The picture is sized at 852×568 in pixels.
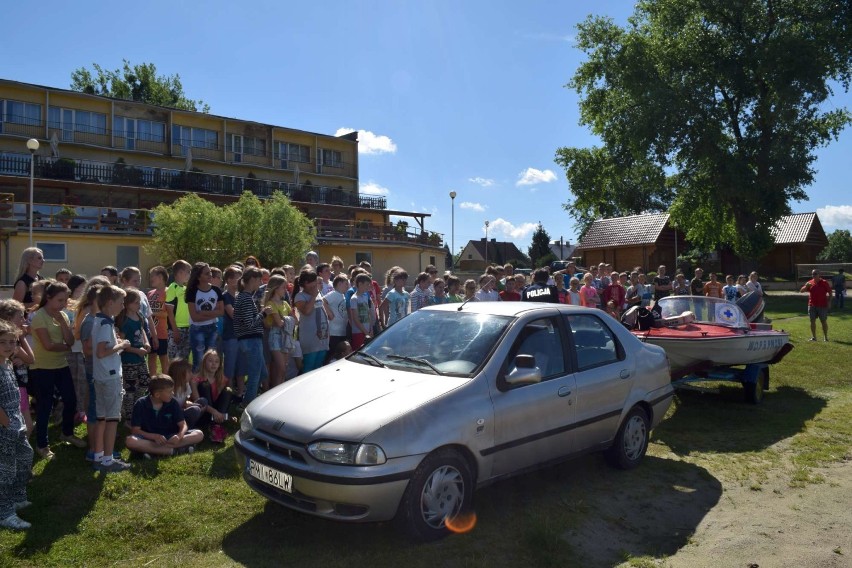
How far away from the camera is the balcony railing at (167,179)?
35.6 m

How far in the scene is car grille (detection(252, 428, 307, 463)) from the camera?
425cm

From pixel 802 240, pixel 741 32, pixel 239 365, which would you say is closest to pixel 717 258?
pixel 802 240

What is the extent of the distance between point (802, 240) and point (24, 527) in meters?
55.7

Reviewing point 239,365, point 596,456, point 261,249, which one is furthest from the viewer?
point 261,249

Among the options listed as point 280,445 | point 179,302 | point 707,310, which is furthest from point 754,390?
point 179,302

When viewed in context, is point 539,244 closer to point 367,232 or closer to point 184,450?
point 367,232

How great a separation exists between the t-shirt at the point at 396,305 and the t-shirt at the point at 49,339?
4533 mm

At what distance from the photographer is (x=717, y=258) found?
50.5 meters

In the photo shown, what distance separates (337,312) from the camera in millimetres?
8719

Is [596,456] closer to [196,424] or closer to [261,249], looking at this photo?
[196,424]

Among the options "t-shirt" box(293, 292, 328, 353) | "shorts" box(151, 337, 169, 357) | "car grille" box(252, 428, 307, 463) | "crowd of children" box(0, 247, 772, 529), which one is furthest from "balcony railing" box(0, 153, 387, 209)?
"car grille" box(252, 428, 307, 463)

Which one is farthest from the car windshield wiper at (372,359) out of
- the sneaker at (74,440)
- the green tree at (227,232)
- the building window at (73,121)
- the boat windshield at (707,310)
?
the building window at (73,121)

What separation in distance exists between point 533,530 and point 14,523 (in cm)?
371

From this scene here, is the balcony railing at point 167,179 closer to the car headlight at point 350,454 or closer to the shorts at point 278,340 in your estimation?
the shorts at point 278,340
